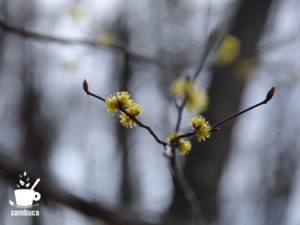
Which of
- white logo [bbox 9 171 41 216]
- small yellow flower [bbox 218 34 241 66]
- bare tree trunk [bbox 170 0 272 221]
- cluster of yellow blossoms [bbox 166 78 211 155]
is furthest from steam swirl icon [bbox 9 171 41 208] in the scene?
small yellow flower [bbox 218 34 241 66]

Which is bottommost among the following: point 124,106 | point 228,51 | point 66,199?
point 124,106

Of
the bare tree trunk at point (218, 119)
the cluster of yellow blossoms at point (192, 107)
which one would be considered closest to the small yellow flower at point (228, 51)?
the bare tree trunk at point (218, 119)

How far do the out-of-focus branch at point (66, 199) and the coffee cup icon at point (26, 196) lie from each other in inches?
3.6

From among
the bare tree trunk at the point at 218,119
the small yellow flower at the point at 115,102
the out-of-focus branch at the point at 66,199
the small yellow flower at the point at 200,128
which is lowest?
the small yellow flower at the point at 200,128

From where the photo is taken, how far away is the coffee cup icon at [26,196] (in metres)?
2.10

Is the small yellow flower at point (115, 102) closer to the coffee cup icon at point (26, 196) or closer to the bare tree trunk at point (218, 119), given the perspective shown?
the coffee cup icon at point (26, 196)

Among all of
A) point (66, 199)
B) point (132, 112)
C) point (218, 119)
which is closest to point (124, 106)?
point (132, 112)

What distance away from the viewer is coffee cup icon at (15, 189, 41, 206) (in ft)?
6.88

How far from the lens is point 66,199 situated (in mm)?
2035

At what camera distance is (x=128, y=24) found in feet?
15.0

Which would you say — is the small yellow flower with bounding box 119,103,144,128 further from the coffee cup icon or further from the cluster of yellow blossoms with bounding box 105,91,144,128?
the coffee cup icon

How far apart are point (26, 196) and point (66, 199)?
0.34 meters

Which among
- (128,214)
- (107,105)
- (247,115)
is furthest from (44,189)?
(247,115)

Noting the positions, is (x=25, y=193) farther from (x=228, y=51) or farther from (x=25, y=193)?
(x=228, y=51)
